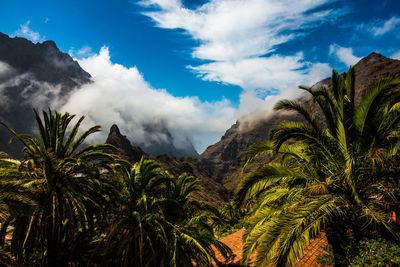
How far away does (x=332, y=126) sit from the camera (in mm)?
6652

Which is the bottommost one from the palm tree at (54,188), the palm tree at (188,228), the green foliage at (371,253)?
the green foliage at (371,253)

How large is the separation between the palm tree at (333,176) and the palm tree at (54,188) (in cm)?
512

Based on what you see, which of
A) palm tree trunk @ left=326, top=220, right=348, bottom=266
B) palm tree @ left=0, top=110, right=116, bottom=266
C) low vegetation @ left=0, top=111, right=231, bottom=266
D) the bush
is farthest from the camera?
low vegetation @ left=0, top=111, right=231, bottom=266

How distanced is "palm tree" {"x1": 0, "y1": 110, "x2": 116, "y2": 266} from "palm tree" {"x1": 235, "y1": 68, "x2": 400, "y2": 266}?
512cm

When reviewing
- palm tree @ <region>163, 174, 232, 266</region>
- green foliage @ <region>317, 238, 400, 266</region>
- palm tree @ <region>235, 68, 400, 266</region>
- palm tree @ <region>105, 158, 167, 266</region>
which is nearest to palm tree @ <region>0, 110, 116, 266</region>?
palm tree @ <region>105, 158, 167, 266</region>

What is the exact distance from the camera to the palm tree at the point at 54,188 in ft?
21.3

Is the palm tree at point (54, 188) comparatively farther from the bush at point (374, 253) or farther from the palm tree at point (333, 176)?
the bush at point (374, 253)

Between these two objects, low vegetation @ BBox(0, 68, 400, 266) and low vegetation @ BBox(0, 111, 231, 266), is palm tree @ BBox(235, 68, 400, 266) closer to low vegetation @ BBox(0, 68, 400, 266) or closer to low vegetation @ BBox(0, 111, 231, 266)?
low vegetation @ BBox(0, 68, 400, 266)

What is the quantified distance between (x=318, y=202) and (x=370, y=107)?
111 inches

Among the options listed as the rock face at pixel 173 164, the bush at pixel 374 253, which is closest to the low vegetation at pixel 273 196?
the bush at pixel 374 253

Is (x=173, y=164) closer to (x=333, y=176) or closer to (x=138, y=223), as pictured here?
(x=138, y=223)

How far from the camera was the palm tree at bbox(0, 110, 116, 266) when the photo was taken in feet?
21.3

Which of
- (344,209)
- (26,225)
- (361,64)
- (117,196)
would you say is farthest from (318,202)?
(361,64)

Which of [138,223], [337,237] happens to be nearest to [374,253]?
[337,237]
